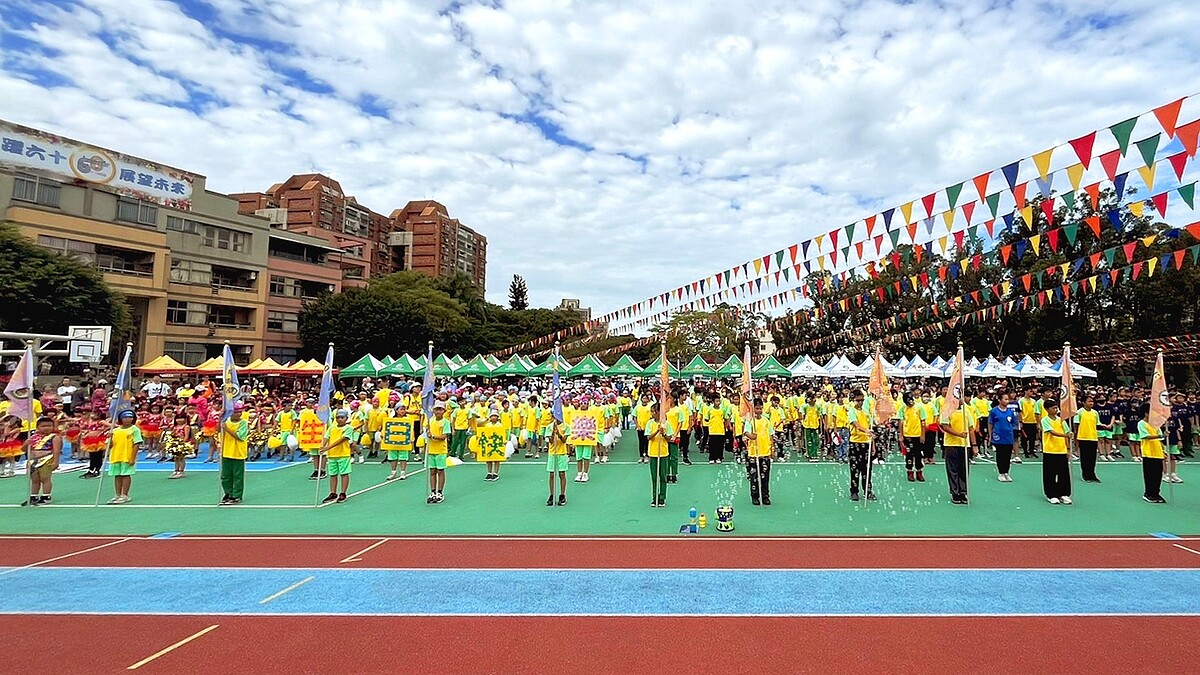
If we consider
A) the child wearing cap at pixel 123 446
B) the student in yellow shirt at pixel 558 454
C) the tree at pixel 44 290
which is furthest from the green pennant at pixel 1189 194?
the tree at pixel 44 290

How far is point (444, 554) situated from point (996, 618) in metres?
5.71

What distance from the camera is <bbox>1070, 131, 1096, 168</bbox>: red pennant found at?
9125 millimetres

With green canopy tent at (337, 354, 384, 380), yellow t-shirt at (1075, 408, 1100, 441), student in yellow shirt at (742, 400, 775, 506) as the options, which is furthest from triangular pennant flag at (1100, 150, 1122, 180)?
green canopy tent at (337, 354, 384, 380)

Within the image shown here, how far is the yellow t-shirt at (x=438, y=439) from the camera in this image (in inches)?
429

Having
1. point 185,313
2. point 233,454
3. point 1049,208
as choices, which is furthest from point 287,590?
point 185,313

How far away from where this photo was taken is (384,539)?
850cm

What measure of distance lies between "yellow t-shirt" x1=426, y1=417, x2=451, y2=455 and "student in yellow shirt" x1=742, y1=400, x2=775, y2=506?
196 inches

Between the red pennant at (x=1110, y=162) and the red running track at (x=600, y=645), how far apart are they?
6.67 m

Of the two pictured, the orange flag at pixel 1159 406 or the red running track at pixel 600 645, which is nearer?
the red running track at pixel 600 645

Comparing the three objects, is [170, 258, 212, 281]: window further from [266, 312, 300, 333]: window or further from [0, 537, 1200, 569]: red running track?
[0, 537, 1200, 569]: red running track

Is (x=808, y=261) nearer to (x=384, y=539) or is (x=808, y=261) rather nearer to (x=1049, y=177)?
(x=1049, y=177)

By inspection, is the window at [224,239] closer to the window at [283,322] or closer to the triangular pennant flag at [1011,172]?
the window at [283,322]

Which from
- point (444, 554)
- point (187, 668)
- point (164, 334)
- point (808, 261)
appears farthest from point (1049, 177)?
point (164, 334)

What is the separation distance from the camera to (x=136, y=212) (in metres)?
38.3
